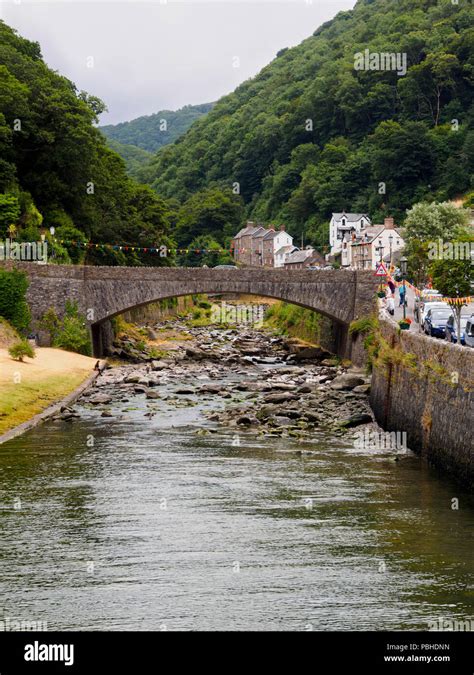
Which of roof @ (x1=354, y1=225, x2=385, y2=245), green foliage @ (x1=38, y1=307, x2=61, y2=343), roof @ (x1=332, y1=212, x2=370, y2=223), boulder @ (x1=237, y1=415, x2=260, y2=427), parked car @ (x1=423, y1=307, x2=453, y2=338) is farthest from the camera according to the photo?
roof @ (x1=332, y1=212, x2=370, y2=223)

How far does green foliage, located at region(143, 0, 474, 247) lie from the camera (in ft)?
494

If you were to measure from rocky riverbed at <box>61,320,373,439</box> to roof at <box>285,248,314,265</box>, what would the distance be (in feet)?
213

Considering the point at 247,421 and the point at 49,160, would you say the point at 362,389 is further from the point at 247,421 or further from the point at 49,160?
the point at 49,160

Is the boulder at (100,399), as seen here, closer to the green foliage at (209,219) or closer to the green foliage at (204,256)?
the green foliage at (204,256)

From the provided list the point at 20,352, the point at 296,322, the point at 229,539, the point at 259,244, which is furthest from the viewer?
the point at 259,244

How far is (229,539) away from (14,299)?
42961 mm

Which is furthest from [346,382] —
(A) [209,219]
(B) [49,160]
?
(A) [209,219]

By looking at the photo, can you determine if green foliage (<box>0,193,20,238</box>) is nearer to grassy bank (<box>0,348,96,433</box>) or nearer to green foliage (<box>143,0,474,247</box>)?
grassy bank (<box>0,348,96,433</box>)

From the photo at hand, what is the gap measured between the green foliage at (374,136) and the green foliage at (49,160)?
6688 centimetres

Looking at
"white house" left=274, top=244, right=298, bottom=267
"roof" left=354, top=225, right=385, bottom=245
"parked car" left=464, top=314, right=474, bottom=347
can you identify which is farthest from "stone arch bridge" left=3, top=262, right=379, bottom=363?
"white house" left=274, top=244, right=298, bottom=267

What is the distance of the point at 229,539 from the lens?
80.0ft

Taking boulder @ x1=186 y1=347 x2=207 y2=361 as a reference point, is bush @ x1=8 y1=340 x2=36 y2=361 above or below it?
above

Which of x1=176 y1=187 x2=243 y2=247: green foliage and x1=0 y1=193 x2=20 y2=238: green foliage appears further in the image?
x1=176 y1=187 x2=243 y2=247: green foliage
